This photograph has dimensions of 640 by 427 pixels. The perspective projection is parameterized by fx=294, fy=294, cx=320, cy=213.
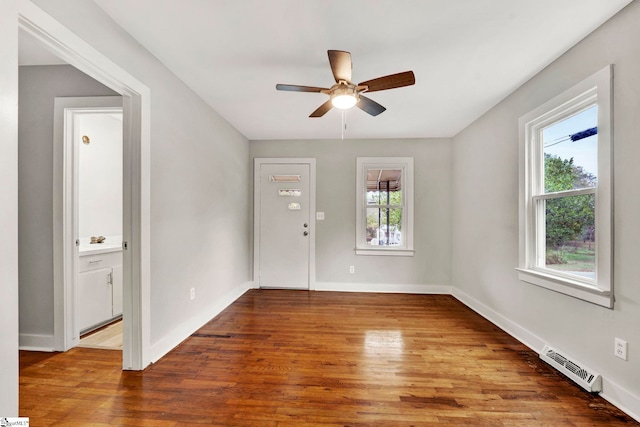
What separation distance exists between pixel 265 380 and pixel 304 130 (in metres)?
3.17

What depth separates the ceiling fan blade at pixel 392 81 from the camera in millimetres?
1968

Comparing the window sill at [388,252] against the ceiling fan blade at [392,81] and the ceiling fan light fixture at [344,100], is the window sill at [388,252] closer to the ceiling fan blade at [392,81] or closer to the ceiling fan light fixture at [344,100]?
the ceiling fan light fixture at [344,100]

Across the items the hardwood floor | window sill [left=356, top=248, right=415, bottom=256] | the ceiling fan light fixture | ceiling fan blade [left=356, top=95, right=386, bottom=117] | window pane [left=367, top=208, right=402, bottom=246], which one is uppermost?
ceiling fan blade [left=356, top=95, right=386, bottom=117]

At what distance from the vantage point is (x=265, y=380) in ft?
6.85

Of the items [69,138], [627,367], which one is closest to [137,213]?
[69,138]

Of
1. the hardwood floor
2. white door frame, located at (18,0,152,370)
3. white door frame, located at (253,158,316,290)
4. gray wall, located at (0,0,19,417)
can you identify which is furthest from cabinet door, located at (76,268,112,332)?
white door frame, located at (253,158,316,290)

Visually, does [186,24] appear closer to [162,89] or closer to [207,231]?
[162,89]

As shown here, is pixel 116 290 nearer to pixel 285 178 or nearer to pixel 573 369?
pixel 285 178

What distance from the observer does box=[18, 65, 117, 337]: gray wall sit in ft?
8.15

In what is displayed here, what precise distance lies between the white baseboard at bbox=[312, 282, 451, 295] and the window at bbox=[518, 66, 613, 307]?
1848 millimetres

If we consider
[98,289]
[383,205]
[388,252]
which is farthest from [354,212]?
[98,289]

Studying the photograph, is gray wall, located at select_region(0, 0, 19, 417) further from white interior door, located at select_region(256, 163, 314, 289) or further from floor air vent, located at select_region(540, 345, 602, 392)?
white interior door, located at select_region(256, 163, 314, 289)

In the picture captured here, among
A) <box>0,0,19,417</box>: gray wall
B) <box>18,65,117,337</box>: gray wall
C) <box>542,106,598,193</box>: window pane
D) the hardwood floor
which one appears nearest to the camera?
<box>0,0,19,417</box>: gray wall

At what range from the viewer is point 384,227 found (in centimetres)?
462
